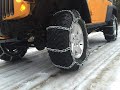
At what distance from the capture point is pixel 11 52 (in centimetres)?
630

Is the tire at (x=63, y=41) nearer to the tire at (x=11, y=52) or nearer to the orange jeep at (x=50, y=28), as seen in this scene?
the orange jeep at (x=50, y=28)

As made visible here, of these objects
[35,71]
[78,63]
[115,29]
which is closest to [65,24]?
[78,63]

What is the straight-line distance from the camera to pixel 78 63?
16.8 ft

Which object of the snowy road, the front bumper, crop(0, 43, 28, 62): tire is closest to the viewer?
the snowy road

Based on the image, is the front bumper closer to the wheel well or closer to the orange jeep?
the orange jeep

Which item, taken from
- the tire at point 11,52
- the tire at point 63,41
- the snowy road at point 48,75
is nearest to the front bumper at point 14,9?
the tire at point 63,41

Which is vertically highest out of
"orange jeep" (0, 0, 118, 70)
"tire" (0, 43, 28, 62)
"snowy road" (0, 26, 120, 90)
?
"orange jeep" (0, 0, 118, 70)

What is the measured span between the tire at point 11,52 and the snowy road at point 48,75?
5.5 inches

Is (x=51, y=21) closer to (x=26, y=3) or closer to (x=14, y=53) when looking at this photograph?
(x=26, y=3)

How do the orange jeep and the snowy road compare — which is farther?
the orange jeep

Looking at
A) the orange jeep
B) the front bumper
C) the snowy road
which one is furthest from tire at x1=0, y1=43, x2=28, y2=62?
the front bumper

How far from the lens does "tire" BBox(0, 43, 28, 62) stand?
601 cm

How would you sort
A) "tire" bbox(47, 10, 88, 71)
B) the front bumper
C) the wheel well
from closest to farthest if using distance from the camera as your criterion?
the front bumper → "tire" bbox(47, 10, 88, 71) → the wheel well

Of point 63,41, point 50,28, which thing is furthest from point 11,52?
point 63,41
